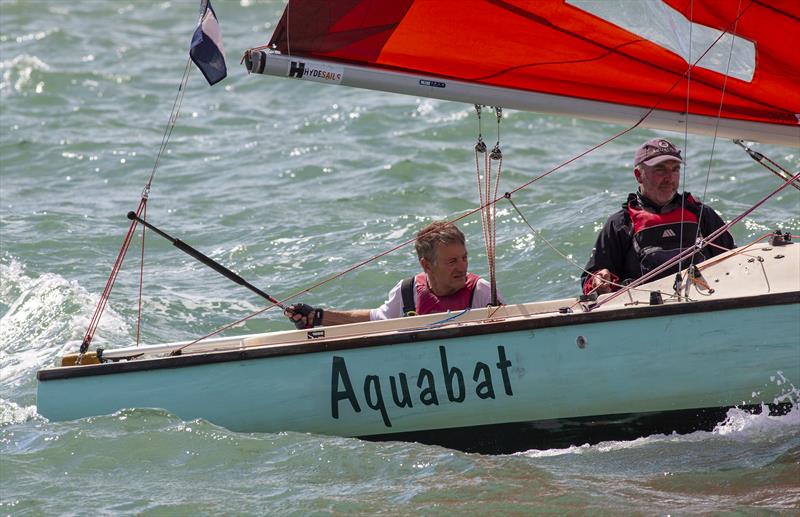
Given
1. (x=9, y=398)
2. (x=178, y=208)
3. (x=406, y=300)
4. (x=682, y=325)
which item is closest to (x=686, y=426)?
(x=682, y=325)

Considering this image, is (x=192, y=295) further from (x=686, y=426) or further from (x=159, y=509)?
(x=686, y=426)

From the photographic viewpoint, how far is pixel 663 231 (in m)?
5.23

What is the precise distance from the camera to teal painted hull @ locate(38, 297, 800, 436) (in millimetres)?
4418

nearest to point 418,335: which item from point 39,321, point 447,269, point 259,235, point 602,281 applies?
point 447,269

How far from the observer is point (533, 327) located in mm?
4492

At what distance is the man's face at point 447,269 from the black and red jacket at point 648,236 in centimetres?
56

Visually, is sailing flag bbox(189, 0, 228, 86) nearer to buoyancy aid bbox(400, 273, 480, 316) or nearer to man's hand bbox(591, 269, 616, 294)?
buoyancy aid bbox(400, 273, 480, 316)

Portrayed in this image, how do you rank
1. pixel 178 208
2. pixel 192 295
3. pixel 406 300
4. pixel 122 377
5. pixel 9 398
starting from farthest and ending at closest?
1. pixel 178 208
2. pixel 192 295
3. pixel 9 398
4. pixel 406 300
5. pixel 122 377

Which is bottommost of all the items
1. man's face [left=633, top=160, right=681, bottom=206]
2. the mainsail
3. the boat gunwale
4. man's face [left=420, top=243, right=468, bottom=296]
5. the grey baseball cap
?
the boat gunwale

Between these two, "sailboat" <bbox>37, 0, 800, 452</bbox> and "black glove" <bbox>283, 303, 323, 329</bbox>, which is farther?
"black glove" <bbox>283, 303, 323, 329</bbox>

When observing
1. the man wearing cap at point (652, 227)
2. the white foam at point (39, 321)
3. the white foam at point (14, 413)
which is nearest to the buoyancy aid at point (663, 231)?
the man wearing cap at point (652, 227)

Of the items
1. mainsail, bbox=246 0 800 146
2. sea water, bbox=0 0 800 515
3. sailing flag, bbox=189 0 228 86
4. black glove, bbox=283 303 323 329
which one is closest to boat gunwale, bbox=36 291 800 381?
sea water, bbox=0 0 800 515

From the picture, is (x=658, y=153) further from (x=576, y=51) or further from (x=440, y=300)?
(x=440, y=300)

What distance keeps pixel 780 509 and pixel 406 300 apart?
1733mm
